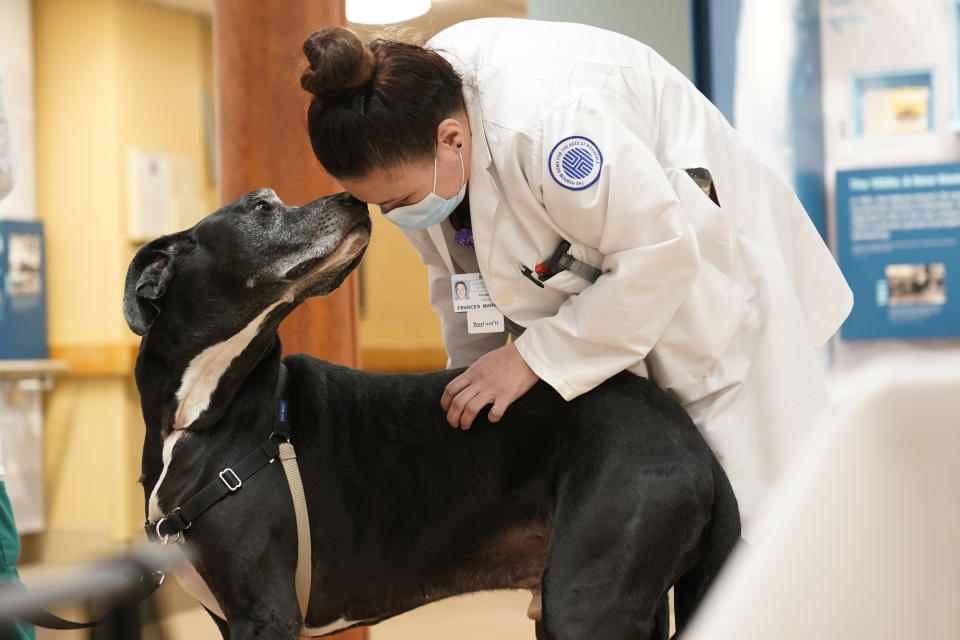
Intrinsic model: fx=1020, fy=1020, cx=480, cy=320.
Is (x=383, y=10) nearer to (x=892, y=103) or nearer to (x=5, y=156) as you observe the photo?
(x=892, y=103)

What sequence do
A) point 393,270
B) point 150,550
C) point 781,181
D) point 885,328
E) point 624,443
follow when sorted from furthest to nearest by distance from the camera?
point 393,270, point 885,328, point 781,181, point 624,443, point 150,550

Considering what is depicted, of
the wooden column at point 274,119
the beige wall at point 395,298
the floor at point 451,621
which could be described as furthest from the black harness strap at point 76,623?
the beige wall at point 395,298

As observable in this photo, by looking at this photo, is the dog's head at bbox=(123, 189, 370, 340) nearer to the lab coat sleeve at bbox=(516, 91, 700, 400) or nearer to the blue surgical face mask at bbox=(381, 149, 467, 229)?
the blue surgical face mask at bbox=(381, 149, 467, 229)

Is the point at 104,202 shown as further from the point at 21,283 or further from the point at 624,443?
the point at 624,443

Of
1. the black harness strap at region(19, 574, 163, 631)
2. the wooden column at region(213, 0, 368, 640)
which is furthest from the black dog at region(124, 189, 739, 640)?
the black harness strap at region(19, 574, 163, 631)

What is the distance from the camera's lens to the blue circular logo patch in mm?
1709

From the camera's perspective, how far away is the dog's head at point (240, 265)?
1870mm

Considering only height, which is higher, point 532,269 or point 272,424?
point 532,269

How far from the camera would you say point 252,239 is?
187cm

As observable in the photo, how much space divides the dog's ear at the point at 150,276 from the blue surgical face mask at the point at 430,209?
1.28ft

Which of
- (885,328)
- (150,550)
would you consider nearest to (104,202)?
(885,328)

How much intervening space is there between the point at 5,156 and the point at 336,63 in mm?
724

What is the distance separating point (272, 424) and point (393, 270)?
20.6 feet

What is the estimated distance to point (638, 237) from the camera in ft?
5.69
